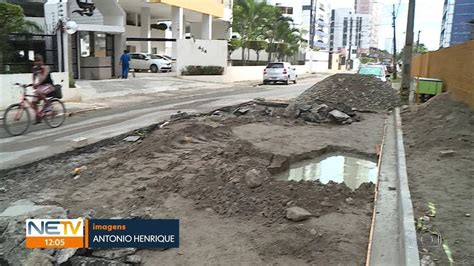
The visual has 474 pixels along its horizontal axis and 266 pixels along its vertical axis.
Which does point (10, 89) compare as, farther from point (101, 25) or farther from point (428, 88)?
point (428, 88)

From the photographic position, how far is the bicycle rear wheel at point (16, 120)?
11225 mm

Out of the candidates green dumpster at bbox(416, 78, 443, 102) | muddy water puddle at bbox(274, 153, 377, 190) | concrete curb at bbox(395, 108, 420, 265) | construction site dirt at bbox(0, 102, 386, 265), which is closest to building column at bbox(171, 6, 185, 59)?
green dumpster at bbox(416, 78, 443, 102)

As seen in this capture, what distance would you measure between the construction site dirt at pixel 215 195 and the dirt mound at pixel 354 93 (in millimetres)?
7082

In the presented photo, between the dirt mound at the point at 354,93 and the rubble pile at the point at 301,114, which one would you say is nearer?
the rubble pile at the point at 301,114

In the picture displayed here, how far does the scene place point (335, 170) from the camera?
8.75 m

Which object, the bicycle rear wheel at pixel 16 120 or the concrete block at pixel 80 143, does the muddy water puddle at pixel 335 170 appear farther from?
the bicycle rear wheel at pixel 16 120

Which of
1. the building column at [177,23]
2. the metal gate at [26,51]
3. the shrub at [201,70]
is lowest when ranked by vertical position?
the shrub at [201,70]

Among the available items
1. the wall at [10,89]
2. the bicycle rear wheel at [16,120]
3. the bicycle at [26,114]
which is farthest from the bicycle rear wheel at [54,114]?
the wall at [10,89]

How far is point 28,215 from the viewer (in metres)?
5.20

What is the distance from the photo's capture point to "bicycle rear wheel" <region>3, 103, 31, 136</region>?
11.2m

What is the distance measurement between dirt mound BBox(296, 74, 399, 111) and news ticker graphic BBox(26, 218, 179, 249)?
12456 millimetres

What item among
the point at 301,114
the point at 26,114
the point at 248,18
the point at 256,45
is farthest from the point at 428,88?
the point at 256,45

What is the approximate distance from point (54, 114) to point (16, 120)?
1075 mm

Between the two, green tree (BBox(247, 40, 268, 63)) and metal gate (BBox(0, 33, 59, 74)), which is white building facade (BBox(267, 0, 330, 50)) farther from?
metal gate (BBox(0, 33, 59, 74))
